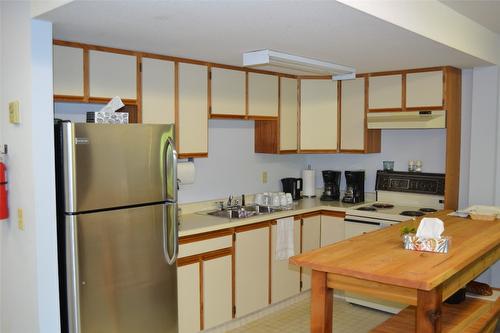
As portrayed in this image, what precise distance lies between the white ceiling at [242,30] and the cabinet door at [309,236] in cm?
160

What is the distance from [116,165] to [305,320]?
2.36 m

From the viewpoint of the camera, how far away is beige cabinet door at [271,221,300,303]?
4.45 m

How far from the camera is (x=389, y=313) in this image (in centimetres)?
448

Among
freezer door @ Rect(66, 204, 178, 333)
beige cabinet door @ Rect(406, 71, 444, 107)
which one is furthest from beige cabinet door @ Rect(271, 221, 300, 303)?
beige cabinet door @ Rect(406, 71, 444, 107)

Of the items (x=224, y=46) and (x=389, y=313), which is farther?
(x=389, y=313)

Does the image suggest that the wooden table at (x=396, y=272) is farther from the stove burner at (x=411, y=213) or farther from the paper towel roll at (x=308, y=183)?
the paper towel roll at (x=308, y=183)

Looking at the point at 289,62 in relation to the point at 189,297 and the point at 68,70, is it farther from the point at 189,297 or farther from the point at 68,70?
the point at 189,297

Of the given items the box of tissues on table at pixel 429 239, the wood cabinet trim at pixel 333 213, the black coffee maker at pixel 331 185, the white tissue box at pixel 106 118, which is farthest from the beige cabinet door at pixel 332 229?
the white tissue box at pixel 106 118

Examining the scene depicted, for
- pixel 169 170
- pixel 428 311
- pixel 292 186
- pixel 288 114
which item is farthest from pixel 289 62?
pixel 428 311

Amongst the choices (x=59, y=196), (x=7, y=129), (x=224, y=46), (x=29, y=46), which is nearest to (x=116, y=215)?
(x=59, y=196)

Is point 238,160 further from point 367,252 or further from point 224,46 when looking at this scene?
point 367,252

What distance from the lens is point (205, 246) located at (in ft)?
12.4

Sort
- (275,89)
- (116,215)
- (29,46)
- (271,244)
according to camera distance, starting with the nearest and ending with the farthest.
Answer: (29,46), (116,215), (271,244), (275,89)

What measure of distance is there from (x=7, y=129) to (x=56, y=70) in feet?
1.59
